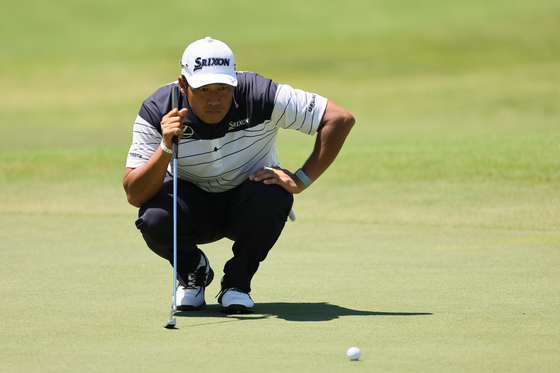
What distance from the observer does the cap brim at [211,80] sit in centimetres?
357

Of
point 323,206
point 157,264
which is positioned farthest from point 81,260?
point 323,206

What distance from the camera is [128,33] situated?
39312mm

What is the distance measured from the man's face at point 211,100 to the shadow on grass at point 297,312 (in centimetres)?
95

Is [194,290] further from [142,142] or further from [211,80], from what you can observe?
[211,80]

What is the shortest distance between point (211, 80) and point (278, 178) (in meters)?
0.64

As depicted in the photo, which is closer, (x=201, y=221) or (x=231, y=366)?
(x=231, y=366)

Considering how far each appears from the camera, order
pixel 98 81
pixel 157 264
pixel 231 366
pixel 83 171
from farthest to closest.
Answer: pixel 98 81 → pixel 83 171 → pixel 157 264 → pixel 231 366

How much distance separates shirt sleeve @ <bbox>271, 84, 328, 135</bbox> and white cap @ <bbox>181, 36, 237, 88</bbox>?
0.33m

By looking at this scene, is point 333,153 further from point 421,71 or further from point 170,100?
point 421,71

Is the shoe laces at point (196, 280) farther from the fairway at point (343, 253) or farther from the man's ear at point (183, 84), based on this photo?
the man's ear at point (183, 84)

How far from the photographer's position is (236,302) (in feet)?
12.3

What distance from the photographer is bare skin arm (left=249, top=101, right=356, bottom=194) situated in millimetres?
3922

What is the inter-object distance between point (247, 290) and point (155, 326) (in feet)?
2.10

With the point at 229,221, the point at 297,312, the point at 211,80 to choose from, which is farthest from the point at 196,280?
the point at 211,80
